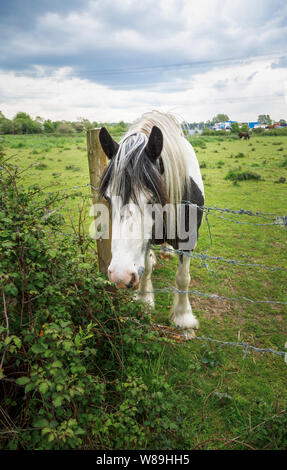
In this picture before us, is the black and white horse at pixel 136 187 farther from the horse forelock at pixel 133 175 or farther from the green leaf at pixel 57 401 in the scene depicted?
the green leaf at pixel 57 401

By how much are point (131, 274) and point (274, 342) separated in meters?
2.11

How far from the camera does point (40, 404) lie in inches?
62.3

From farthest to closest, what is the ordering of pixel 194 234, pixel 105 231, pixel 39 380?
pixel 194 234 < pixel 105 231 < pixel 39 380

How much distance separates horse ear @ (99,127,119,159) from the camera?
6.35ft

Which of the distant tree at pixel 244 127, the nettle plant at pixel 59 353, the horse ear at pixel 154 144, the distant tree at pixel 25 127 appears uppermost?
the distant tree at pixel 244 127

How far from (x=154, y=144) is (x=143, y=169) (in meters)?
0.19

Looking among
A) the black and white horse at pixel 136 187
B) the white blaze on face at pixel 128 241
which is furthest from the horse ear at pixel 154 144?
the white blaze on face at pixel 128 241

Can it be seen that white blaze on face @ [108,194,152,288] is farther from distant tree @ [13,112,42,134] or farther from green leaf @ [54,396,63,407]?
distant tree @ [13,112,42,134]

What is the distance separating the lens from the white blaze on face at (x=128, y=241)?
5.23 ft

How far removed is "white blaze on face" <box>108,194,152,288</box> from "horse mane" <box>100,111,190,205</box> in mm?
63

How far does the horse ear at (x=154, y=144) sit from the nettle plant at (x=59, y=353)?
34.0 inches

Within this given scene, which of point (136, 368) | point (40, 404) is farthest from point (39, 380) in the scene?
point (136, 368)

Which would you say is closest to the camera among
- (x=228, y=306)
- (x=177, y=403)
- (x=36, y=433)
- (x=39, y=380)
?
(x=39, y=380)
